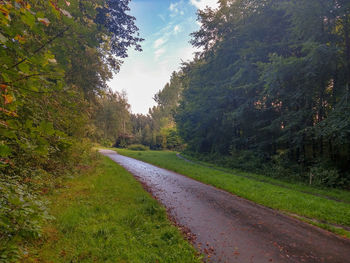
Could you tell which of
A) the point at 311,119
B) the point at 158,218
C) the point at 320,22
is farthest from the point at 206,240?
the point at 320,22

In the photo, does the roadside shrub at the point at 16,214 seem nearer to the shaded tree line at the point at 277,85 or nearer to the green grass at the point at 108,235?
the green grass at the point at 108,235

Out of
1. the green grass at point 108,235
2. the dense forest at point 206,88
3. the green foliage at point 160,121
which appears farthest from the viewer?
the green foliage at point 160,121

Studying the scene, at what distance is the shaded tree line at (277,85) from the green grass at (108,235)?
32.4 ft

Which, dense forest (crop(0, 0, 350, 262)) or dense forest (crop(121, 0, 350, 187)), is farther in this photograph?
dense forest (crop(121, 0, 350, 187))

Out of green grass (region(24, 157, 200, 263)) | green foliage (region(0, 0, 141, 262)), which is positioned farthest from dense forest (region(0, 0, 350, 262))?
green grass (region(24, 157, 200, 263))

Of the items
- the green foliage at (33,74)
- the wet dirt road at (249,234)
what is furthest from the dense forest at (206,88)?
the wet dirt road at (249,234)

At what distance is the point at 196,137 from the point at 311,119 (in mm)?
16382

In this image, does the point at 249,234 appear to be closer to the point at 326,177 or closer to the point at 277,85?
the point at 326,177

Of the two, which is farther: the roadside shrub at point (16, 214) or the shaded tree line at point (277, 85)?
the shaded tree line at point (277, 85)

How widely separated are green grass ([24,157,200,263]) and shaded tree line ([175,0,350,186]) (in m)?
9.87

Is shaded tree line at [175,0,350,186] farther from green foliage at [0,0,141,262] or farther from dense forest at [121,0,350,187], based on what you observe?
green foliage at [0,0,141,262]

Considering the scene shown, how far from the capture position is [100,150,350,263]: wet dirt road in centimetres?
383

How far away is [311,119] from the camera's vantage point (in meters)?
12.5

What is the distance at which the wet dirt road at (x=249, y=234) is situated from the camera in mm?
3832
